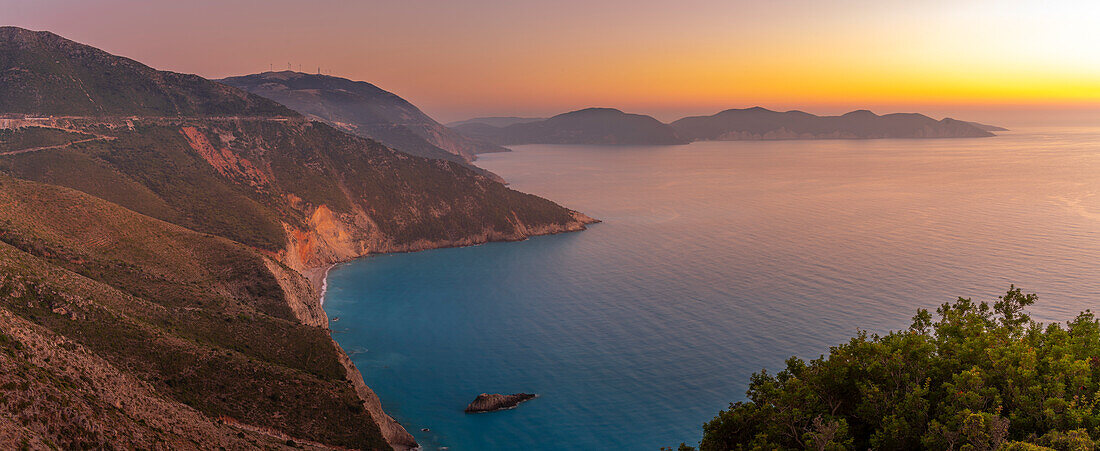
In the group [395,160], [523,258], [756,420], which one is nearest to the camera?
[756,420]

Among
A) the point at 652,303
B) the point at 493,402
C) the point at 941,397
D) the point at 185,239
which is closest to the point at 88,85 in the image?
the point at 185,239

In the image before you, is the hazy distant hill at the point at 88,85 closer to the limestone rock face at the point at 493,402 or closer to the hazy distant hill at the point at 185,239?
the hazy distant hill at the point at 185,239

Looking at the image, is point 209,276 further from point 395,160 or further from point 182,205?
point 395,160

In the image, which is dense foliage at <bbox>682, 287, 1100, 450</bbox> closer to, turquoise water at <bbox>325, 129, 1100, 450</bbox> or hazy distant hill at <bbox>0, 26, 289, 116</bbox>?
turquoise water at <bbox>325, 129, 1100, 450</bbox>

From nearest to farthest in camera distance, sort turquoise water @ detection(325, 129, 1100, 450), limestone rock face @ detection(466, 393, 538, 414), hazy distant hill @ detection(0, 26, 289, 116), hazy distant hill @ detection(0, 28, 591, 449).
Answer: hazy distant hill @ detection(0, 28, 591, 449), turquoise water @ detection(325, 129, 1100, 450), limestone rock face @ detection(466, 393, 538, 414), hazy distant hill @ detection(0, 26, 289, 116)

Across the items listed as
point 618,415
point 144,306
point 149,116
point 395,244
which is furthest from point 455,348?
point 149,116

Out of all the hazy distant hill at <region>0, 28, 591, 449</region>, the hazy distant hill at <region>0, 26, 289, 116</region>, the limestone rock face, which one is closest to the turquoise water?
the limestone rock face

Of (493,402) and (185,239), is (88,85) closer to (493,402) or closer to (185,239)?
(185,239)
